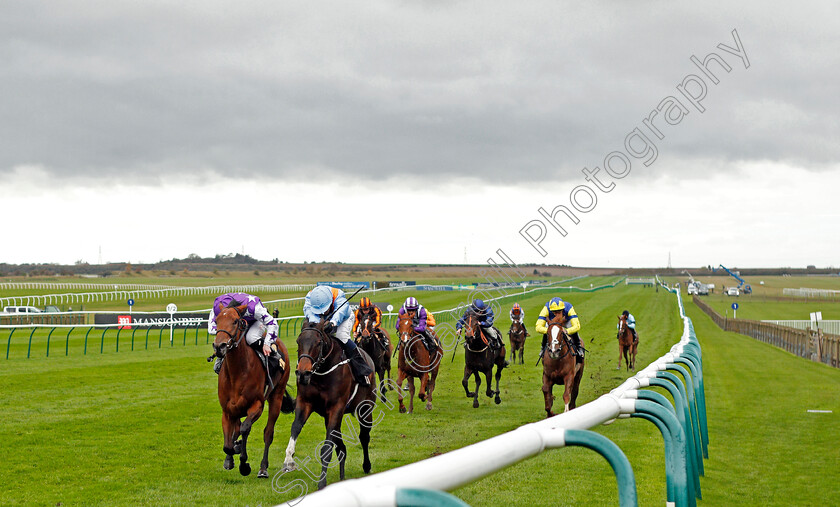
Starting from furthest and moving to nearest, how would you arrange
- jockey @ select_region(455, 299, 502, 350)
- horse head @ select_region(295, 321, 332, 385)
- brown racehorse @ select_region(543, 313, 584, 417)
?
jockey @ select_region(455, 299, 502, 350) → brown racehorse @ select_region(543, 313, 584, 417) → horse head @ select_region(295, 321, 332, 385)

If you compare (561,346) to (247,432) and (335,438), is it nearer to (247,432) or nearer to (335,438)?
(335,438)

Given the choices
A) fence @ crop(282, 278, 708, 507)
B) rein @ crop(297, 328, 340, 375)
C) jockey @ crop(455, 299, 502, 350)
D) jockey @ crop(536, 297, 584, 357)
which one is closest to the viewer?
fence @ crop(282, 278, 708, 507)

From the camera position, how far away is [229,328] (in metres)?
7.49

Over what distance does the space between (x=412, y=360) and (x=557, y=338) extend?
9.57 ft

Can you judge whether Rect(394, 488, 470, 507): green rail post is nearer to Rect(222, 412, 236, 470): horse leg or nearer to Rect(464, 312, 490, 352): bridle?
Rect(222, 412, 236, 470): horse leg

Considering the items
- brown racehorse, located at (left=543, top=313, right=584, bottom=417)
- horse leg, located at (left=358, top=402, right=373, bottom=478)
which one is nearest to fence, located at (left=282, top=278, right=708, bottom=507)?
horse leg, located at (left=358, top=402, right=373, bottom=478)

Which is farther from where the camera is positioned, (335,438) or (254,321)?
(254,321)

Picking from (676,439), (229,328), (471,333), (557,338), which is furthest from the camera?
(471,333)

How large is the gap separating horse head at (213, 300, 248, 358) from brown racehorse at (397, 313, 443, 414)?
205 inches

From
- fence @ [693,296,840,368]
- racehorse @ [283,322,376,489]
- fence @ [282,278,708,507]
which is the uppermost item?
fence @ [282,278,708,507]

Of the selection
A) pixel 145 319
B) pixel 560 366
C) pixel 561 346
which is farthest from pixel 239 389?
pixel 145 319

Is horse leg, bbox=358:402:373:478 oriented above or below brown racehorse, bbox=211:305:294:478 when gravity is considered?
below

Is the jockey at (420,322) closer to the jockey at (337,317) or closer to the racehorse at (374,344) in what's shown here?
the racehorse at (374,344)

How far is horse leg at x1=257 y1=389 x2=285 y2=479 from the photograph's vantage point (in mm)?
7985
